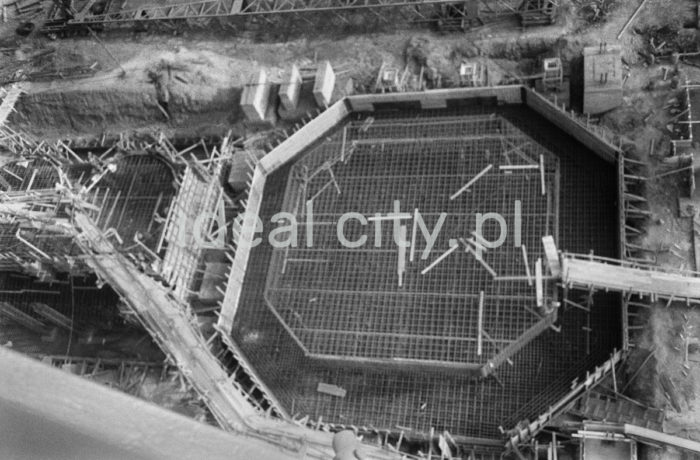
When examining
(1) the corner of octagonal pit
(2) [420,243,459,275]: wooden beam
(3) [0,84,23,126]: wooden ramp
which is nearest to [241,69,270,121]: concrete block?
(1) the corner of octagonal pit

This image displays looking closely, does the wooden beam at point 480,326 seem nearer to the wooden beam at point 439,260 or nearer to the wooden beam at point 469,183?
the wooden beam at point 439,260

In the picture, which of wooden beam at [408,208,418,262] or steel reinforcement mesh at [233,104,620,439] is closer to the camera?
steel reinforcement mesh at [233,104,620,439]

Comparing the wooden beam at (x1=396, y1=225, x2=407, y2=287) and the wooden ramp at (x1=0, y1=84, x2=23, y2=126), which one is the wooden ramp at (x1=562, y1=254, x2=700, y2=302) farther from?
the wooden ramp at (x1=0, y1=84, x2=23, y2=126)

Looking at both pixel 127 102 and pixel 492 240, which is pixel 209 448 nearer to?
pixel 492 240

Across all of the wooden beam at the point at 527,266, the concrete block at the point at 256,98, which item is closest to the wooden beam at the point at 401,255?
the wooden beam at the point at 527,266

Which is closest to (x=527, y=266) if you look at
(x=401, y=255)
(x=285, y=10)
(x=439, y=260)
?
(x=439, y=260)
